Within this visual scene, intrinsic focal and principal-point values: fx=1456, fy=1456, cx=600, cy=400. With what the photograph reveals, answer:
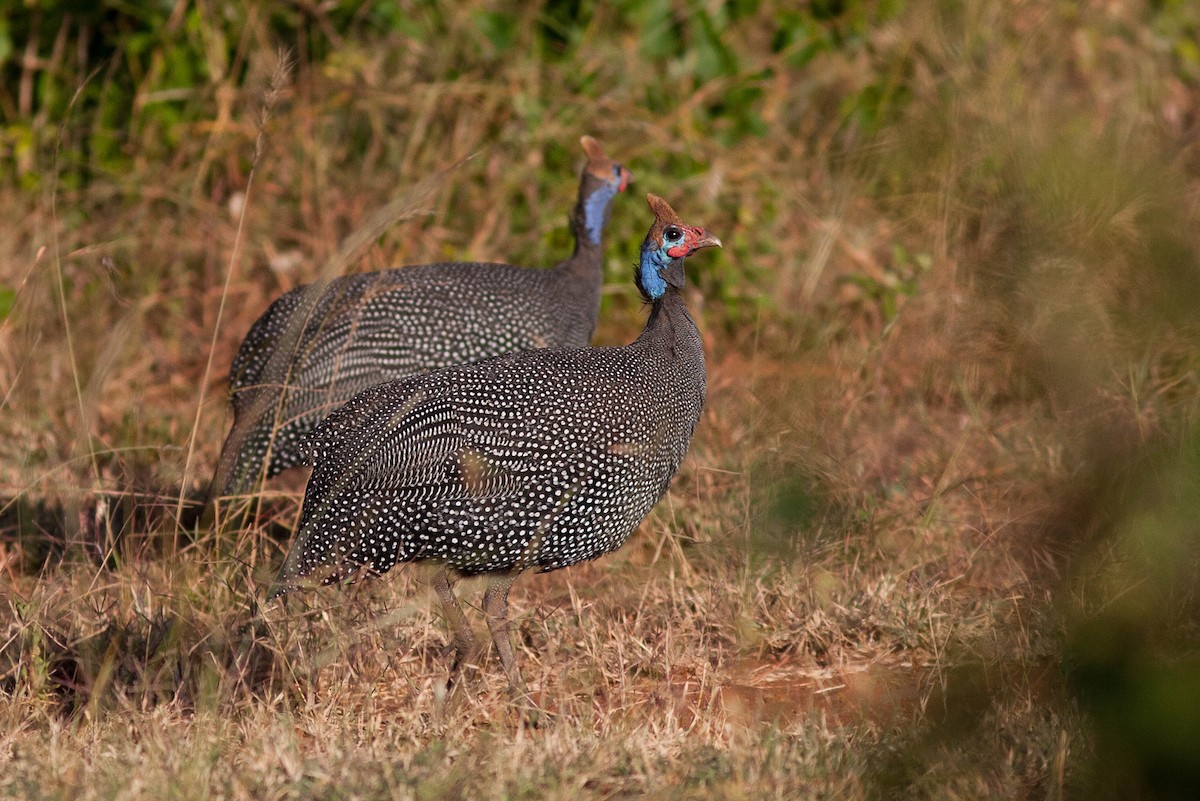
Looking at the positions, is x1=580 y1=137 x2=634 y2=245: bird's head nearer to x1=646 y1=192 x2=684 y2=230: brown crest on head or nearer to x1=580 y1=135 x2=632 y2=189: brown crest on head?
x1=580 y1=135 x2=632 y2=189: brown crest on head

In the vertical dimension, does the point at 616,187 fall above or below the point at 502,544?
above

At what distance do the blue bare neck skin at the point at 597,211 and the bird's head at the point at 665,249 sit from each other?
1.29 meters

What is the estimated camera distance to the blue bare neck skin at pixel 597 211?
5281 mm

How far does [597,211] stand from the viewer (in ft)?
17.5

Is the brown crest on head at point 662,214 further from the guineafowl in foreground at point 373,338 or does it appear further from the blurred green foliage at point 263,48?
the blurred green foliage at point 263,48

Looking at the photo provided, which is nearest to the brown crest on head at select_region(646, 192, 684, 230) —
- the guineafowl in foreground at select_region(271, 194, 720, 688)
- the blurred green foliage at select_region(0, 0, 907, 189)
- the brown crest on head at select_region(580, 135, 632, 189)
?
the guineafowl in foreground at select_region(271, 194, 720, 688)

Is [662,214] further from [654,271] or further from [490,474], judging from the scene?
[490,474]

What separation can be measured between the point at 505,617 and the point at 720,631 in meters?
0.58

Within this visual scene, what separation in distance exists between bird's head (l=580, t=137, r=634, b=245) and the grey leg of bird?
1880 mm

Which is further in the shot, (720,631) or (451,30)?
(451,30)

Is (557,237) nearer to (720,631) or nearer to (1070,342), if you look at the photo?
(720,631)

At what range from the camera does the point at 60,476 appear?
459 cm

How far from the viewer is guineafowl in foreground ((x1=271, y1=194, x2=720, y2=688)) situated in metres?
3.48

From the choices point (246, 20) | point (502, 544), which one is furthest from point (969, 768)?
point (246, 20)
